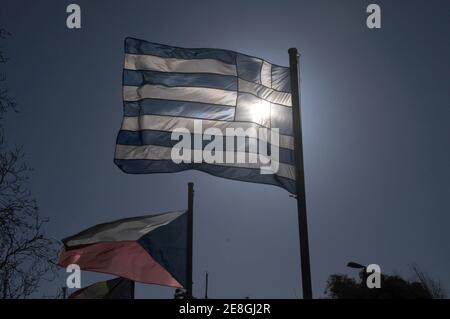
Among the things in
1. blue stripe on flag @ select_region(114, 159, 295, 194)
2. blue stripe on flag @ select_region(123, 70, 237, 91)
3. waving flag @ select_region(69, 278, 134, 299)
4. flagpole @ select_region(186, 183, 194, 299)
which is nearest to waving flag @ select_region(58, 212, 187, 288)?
flagpole @ select_region(186, 183, 194, 299)

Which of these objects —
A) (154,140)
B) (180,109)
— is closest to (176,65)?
(180,109)

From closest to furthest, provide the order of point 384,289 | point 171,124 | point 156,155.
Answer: point 156,155, point 171,124, point 384,289

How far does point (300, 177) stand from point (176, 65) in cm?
376

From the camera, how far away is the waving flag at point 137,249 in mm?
12562

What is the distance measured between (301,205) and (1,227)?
28.0 ft

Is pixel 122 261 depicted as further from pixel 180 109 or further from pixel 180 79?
pixel 180 79

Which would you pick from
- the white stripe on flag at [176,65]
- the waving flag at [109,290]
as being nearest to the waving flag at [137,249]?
the waving flag at [109,290]

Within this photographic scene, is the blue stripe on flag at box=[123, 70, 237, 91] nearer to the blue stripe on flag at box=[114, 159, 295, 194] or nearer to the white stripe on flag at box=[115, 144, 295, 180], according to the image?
the white stripe on flag at box=[115, 144, 295, 180]

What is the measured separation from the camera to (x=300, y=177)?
884cm

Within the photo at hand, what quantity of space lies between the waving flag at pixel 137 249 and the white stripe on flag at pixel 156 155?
3194 mm

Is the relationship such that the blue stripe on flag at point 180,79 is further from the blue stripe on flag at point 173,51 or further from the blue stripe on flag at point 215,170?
the blue stripe on flag at point 215,170

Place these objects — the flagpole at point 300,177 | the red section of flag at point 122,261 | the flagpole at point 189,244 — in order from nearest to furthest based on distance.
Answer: the flagpole at point 300,177 → the red section of flag at point 122,261 → the flagpole at point 189,244
